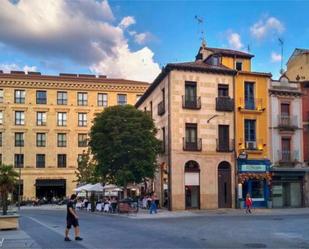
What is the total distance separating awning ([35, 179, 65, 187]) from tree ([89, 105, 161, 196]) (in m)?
32.3

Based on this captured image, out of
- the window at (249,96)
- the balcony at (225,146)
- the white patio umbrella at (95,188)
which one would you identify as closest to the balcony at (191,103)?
the balcony at (225,146)

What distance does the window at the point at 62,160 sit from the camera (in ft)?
231

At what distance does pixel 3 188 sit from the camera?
2681 cm

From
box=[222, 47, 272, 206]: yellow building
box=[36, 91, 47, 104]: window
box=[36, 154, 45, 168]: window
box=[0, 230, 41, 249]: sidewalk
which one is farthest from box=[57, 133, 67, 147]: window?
box=[0, 230, 41, 249]: sidewalk

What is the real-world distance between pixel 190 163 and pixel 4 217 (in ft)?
66.0

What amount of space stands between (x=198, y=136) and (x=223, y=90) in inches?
180

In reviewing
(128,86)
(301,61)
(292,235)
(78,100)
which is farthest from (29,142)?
(292,235)

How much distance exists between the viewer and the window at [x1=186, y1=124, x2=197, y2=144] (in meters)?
39.2

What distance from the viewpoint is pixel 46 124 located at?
70.6 meters

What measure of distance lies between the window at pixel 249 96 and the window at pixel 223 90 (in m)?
1.72

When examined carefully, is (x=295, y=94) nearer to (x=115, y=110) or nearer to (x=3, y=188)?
(x=115, y=110)

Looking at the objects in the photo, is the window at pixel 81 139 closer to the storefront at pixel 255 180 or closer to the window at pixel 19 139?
the window at pixel 19 139

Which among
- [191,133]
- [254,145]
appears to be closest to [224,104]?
[191,133]

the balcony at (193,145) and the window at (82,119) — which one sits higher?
the window at (82,119)
